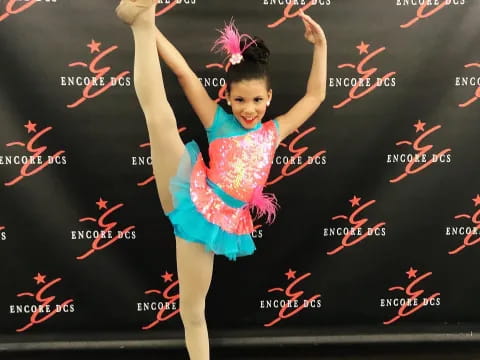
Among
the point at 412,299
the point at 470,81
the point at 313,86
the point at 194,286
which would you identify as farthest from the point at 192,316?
the point at 470,81

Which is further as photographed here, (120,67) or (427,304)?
(427,304)

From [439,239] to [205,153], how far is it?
1.14 metres

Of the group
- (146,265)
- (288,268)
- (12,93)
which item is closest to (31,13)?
(12,93)

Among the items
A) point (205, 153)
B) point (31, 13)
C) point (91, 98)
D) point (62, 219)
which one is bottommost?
point (62, 219)

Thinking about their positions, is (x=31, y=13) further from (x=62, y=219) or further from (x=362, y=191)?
(x=362, y=191)

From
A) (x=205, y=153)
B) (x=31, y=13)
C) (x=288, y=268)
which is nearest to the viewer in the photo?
(x=31, y=13)

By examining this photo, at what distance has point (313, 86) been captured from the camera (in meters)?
1.50

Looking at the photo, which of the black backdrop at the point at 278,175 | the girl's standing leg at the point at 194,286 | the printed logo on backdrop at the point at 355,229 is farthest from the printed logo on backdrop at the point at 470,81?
the girl's standing leg at the point at 194,286

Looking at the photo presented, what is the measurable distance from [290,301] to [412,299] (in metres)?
0.58

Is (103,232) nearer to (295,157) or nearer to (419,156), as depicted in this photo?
(295,157)

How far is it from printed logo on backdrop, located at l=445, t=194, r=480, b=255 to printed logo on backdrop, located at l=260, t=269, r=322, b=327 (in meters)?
0.67

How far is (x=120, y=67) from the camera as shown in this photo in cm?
171

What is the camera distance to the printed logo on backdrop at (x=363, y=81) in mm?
1757

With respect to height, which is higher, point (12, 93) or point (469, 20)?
point (469, 20)
